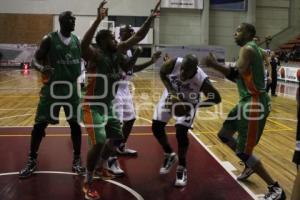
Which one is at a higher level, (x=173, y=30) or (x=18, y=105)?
(x=173, y=30)

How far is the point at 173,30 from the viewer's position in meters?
31.2

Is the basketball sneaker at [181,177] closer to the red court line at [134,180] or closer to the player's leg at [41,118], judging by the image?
the red court line at [134,180]

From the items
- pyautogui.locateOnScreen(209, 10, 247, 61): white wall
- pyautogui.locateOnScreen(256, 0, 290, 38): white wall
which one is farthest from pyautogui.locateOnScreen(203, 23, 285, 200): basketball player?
pyautogui.locateOnScreen(256, 0, 290, 38): white wall

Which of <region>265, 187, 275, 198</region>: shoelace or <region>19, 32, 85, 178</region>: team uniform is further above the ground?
<region>19, 32, 85, 178</region>: team uniform

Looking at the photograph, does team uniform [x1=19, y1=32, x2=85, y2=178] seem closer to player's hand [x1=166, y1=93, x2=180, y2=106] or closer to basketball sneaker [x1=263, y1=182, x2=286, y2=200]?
player's hand [x1=166, y1=93, x2=180, y2=106]

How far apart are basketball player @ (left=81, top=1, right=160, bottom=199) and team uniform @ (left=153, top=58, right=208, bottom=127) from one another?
741 millimetres

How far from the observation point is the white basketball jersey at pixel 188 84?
4.93 m

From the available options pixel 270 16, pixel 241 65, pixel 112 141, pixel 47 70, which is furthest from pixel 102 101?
pixel 270 16

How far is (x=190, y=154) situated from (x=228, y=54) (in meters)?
26.3

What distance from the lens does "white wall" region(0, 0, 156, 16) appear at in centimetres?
3012

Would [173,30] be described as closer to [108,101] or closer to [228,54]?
[228,54]

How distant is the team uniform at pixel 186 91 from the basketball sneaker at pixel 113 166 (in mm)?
790

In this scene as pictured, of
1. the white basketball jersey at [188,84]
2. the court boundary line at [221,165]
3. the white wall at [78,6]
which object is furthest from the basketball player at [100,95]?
the white wall at [78,6]

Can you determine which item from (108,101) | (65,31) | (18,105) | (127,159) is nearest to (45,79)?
(65,31)
